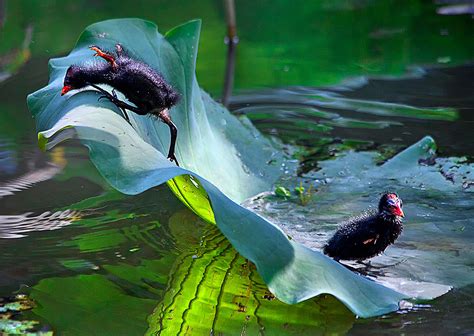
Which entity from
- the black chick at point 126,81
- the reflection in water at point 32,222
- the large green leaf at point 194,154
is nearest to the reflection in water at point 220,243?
the reflection in water at point 32,222

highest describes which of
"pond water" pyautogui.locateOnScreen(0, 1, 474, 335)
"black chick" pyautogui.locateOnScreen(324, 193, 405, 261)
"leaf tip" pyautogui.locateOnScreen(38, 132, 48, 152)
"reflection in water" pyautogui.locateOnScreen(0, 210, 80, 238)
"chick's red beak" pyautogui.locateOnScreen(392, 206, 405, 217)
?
"leaf tip" pyautogui.locateOnScreen(38, 132, 48, 152)

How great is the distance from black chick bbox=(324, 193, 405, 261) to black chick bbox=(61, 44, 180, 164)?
0.79 metres

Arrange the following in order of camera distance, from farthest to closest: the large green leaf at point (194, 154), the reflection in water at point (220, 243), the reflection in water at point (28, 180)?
the reflection in water at point (28, 180) → the reflection in water at point (220, 243) → the large green leaf at point (194, 154)

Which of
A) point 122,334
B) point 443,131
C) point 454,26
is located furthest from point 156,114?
point 454,26

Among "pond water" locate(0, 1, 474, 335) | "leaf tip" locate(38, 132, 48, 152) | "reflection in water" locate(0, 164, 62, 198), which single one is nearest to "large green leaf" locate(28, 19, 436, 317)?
"leaf tip" locate(38, 132, 48, 152)

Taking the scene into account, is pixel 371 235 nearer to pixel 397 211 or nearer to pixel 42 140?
pixel 397 211

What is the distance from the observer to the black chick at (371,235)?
3113 millimetres

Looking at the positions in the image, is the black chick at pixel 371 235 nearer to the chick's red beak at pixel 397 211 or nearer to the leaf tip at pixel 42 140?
the chick's red beak at pixel 397 211

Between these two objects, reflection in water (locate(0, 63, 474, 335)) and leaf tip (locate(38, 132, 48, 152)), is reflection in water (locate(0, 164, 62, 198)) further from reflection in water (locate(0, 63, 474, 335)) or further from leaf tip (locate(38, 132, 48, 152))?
leaf tip (locate(38, 132, 48, 152))

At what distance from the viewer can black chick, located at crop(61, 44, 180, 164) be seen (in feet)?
10.1

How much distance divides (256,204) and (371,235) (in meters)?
0.80

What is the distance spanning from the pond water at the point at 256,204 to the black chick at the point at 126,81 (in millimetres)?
564

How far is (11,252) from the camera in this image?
3344 mm

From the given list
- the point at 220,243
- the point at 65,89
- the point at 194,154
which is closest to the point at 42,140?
the point at 65,89
